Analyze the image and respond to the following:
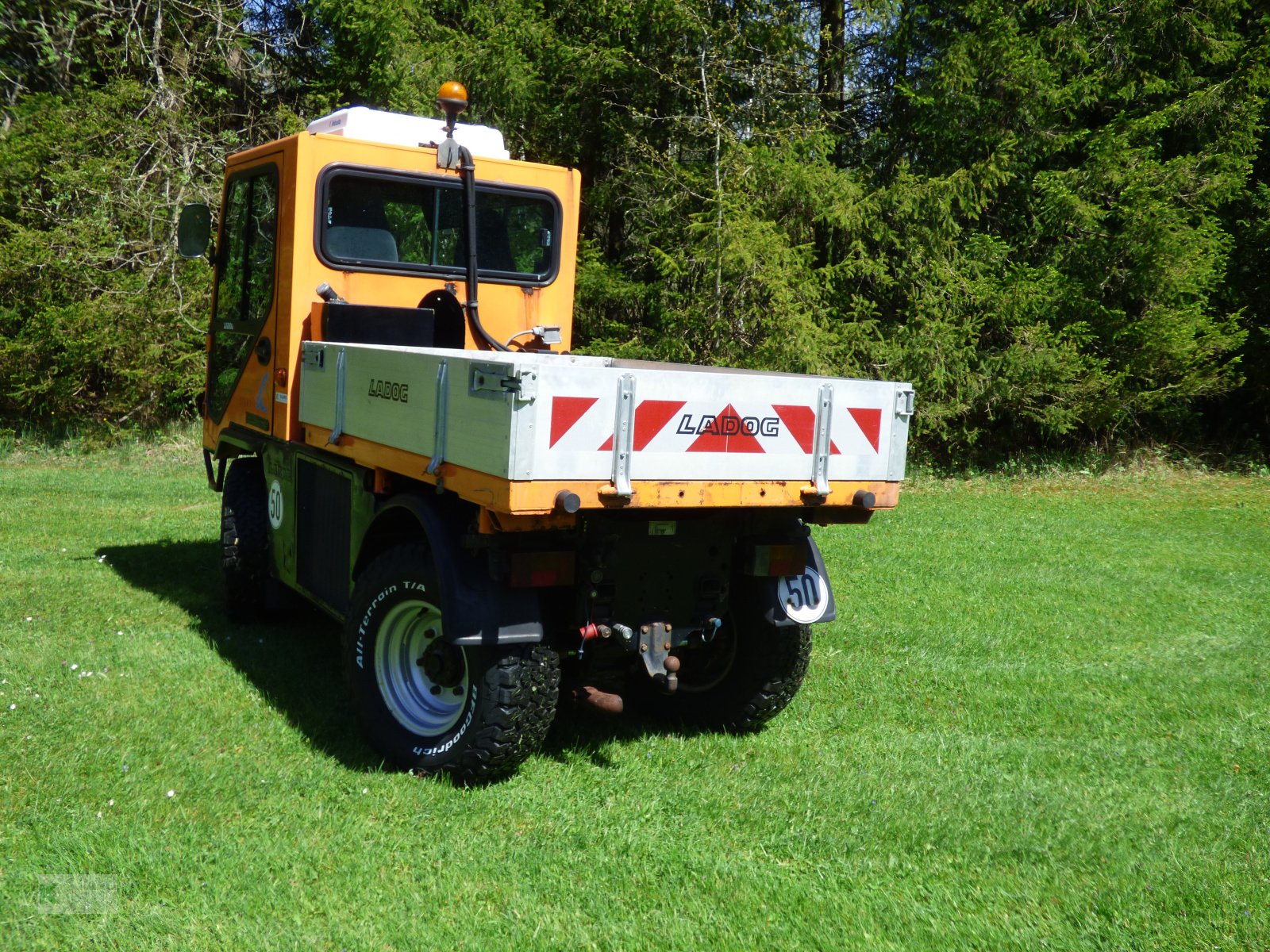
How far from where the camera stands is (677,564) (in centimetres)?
442

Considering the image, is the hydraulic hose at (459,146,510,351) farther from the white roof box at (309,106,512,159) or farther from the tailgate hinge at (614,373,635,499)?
the tailgate hinge at (614,373,635,499)

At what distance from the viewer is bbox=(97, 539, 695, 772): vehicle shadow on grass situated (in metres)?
4.79

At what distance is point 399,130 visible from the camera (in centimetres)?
607

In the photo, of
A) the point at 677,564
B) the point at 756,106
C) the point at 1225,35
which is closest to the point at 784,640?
the point at 677,564

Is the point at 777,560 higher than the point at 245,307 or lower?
lower

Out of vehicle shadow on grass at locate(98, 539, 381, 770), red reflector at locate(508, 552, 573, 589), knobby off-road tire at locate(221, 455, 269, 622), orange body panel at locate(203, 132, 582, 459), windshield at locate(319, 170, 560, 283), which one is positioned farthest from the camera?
knobby off-road tire at locate(221, 455, 269, 622)

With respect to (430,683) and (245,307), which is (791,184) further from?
(430,683)

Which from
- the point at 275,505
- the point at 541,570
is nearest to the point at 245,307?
the point at 275,505

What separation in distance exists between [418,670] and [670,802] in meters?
1.16

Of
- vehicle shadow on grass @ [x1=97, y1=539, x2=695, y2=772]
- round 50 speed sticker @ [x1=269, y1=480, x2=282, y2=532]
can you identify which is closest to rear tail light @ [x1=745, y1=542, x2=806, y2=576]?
vehicle shadow on grass @ [x1=97, y1=539, x2=695, y2=772]

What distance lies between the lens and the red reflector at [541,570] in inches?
158

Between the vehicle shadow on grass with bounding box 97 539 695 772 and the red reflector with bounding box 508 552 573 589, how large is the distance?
0.93 m

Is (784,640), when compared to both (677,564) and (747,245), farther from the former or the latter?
(747,245)

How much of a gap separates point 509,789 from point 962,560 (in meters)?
5.82
